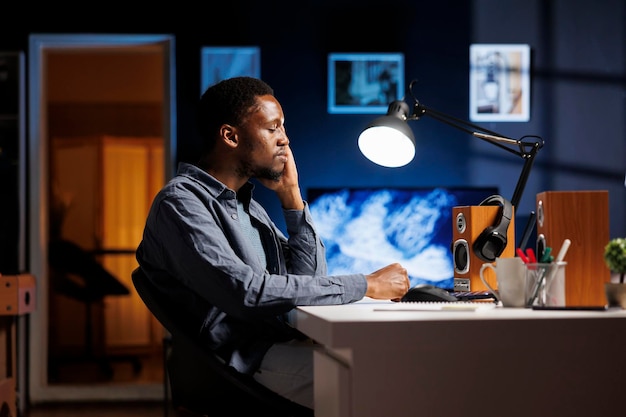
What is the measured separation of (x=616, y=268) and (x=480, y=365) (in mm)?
424

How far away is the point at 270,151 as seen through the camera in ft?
6.95

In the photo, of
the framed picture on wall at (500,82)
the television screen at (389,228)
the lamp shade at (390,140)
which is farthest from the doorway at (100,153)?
the lamp shade at (390,140)

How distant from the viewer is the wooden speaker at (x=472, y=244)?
2.21 meters

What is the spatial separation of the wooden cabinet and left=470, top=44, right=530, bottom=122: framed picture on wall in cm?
324

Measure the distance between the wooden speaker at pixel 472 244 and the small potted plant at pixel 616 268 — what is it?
2.08ft

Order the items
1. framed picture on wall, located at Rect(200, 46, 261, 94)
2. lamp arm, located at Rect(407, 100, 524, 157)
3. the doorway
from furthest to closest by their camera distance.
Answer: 1. the doorway
2. framed picture on wall, located at Rect(200, 46, 261, 94)
3. lamp arm, located at Rect(407, 100, 524, 157)

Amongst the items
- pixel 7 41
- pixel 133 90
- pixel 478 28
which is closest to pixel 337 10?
pixel 478 28

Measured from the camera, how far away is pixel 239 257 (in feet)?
6.10

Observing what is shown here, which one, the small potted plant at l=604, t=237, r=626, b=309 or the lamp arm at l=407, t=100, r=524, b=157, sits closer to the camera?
the small potted plant at l=604, t=237, r=626, b=309

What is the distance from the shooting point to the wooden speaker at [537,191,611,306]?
64.4 inches

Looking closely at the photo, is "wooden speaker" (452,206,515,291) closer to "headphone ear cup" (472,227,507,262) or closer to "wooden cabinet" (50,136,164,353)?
"headphone ear cup" (472,227,507,262)

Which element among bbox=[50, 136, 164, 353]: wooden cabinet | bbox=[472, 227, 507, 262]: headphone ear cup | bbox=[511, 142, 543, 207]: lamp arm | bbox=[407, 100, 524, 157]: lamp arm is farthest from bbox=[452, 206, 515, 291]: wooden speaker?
bbox=[50, 136, 164, 353]: wooden cabinet

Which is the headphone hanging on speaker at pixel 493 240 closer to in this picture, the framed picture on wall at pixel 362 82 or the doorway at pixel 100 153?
the framed picture on wall at pixel 362 82

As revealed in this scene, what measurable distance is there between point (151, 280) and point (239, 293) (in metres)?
0.24
